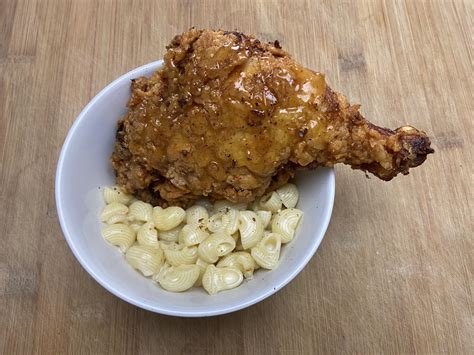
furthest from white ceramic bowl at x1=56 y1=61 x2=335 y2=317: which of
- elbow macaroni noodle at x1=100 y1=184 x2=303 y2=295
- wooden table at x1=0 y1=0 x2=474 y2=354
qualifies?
wooden table at x1=0 y1=0 x2=474 y2=354

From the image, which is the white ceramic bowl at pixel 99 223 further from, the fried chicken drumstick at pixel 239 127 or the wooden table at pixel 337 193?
the wooden table at pixel 337 193

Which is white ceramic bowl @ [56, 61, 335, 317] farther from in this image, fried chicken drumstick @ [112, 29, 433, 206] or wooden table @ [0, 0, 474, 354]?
wooden table @ [0, 0, 474, 354]

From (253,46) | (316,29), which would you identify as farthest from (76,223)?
(316,29)

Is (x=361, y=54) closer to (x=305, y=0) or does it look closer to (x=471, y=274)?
(x=305, y=0)

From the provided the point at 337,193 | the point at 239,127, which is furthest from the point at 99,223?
the point at 337,193

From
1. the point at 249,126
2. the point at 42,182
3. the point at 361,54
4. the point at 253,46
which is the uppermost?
the point at 253,46

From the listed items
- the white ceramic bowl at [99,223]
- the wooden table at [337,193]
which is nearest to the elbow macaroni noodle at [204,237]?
the white ceramic bowl at [99,223]
